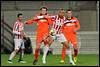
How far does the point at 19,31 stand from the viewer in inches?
706

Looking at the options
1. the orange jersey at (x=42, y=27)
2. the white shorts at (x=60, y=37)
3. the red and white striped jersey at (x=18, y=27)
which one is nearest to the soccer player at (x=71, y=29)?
the white shorts at (x=60, y=37)

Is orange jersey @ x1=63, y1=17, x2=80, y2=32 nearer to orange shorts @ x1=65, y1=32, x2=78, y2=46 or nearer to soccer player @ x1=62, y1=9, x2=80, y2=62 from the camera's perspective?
soccer player @ x1=62, y1=9, x2=80, y2=62

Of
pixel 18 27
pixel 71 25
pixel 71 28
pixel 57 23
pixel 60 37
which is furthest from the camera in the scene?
pixel 71 28

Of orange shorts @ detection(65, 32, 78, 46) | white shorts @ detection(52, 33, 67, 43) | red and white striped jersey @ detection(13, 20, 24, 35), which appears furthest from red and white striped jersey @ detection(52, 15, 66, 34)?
red and white striped jersey @ detection(13, 20, 24, 35)

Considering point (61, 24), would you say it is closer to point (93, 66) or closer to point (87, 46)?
point (93, 66)

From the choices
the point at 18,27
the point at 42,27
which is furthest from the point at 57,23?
the point at 18,27

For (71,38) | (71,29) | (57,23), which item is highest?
(57,23)

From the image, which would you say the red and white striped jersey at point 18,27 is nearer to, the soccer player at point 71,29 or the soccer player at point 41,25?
the soccer player at point 41,25

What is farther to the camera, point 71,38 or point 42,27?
point 71,38

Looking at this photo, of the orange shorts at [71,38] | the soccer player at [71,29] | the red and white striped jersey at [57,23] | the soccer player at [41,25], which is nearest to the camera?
the soccer player at [41,25]

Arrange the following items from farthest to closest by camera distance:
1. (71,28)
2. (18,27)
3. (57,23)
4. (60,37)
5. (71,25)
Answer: (71,28) < (71,25) < (18,27) < (57,23) < (60,37)

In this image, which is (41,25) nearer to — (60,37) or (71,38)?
(60,37)

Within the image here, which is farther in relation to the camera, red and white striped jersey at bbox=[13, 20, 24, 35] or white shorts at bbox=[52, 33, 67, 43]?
red and white striped jersey at bbox=[13, 20, 24, 35]

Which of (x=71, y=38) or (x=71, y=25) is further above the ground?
(x=71, y=25)
